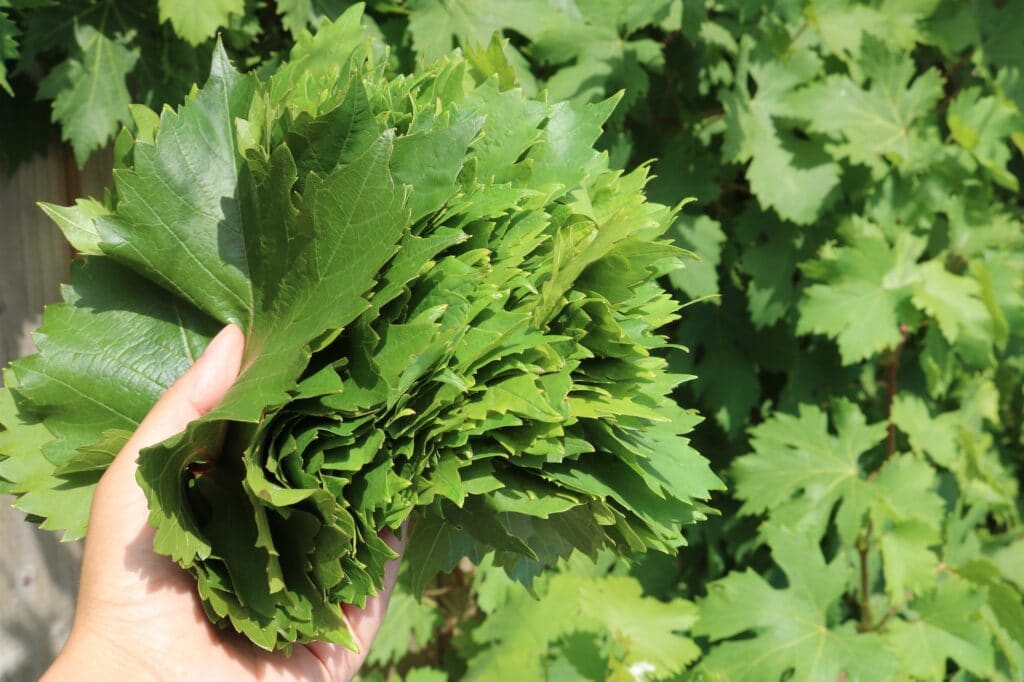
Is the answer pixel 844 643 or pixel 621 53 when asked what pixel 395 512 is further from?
pixel 844 643

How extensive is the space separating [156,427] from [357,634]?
0.44 metres

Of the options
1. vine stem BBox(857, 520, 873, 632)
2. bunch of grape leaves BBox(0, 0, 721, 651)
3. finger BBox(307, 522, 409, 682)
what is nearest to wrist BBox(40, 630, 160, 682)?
bunch of grape leaves BBox(0, 0, 721, 651)

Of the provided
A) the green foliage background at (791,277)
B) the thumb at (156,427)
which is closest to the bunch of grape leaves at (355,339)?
the thumb at (156,427)

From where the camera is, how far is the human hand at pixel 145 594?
870 millimetres

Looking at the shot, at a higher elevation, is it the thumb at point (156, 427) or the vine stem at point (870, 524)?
the thumb at point (156, 427)

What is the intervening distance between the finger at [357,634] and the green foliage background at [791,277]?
0.60 m

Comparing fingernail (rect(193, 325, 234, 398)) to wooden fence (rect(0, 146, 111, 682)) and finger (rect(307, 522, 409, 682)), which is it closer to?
finger (rect(307, 522, 409, 682))

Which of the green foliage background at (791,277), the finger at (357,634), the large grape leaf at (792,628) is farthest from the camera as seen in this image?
the large grape leaf at (792,628)

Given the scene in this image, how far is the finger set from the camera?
1.11 meters

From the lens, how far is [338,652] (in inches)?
44.8

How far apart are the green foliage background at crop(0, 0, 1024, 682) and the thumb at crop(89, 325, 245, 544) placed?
85 centimetres

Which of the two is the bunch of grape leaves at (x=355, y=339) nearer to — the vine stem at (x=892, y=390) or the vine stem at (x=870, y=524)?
the vine stem at (x=870, y=524)

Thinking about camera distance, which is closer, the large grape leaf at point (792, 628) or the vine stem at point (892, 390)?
the large grape leaf at point (792, 628)

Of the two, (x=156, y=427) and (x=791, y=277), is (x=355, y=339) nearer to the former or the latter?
(x=156, y=427)
